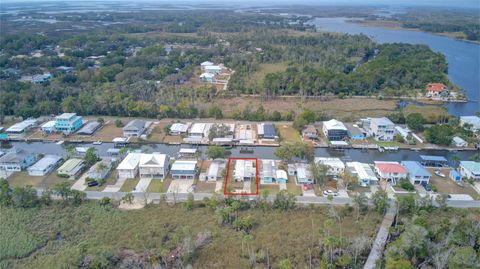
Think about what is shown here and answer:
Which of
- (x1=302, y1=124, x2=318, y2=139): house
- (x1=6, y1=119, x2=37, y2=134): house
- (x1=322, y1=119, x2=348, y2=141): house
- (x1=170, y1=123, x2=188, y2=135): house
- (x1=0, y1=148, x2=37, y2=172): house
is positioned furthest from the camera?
(x1=6, y1=119, x2=37, y2=134): house

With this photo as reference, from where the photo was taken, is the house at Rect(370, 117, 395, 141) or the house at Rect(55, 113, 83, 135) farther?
the house at Rect(55, 113, 83, 135)

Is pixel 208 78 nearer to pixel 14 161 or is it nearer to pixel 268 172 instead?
pixel 268 172

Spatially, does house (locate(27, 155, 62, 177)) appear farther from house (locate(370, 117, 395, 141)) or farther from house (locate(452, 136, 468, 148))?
house (locate(452, 136, 468, 148))

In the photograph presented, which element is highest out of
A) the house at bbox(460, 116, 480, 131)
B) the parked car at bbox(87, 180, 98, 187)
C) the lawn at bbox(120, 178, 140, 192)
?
the house at bbox(460, 116, 480, 131)

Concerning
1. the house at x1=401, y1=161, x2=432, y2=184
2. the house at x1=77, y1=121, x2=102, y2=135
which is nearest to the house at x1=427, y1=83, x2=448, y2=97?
the house at x1=401, y1=161, x2=432, y2=184

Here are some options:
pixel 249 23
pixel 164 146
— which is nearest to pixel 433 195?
pixel 164 146

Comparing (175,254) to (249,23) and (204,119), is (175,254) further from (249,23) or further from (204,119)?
(249,23)

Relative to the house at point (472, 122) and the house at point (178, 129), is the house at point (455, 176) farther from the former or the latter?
the house at point (178, 129)
